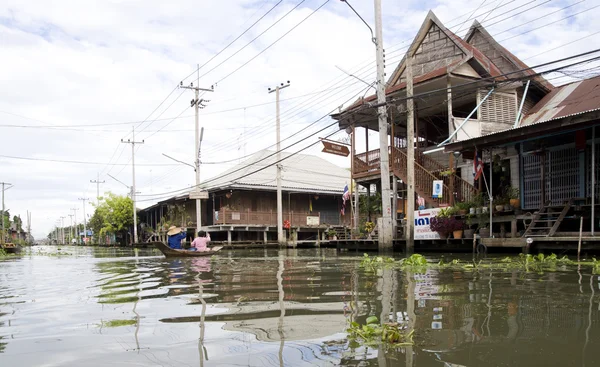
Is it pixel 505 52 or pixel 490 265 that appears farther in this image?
pixel 505 52

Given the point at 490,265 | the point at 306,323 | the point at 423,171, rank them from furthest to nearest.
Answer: the point at 423,171 < the point at 490,265 < the point at 306,323

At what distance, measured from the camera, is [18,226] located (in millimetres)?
98812

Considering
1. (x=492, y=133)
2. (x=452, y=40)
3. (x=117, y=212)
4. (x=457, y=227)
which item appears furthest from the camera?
(x=117, y=212)

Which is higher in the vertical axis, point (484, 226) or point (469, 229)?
point (484, 226)

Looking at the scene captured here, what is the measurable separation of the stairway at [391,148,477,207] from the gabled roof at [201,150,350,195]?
14615 millimetres

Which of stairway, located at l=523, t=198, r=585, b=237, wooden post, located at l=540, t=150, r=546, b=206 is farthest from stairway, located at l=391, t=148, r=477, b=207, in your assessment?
stairway, located at l=523, t=198, r=585, b=237

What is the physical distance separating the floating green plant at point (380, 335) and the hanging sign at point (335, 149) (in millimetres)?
17281

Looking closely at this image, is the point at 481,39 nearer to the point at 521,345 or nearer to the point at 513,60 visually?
the point at 513,60

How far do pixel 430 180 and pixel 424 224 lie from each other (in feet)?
8.86

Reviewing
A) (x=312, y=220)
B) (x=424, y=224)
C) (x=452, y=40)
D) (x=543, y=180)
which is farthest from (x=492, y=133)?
(x=312, y=220)

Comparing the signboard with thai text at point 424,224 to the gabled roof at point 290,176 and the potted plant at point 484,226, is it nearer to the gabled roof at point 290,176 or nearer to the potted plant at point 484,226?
the potted plant at point 484,226

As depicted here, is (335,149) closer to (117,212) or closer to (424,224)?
(424,224)

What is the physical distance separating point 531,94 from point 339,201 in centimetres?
2146

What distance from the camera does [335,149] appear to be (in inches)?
833
